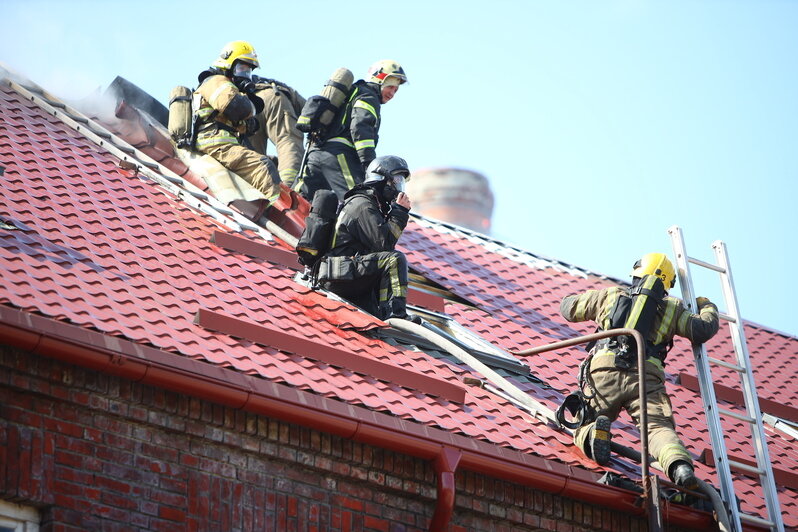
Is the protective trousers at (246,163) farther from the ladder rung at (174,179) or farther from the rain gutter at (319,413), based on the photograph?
the rain gutter at (319,413)

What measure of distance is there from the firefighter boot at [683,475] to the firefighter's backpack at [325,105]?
5.35 metres

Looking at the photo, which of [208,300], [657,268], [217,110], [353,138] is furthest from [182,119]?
[657,268]

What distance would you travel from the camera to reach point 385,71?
1359 centimetres

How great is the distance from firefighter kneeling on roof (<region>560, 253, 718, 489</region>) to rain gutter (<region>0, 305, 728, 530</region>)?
0.37m

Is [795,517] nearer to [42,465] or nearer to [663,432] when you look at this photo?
[663,432]

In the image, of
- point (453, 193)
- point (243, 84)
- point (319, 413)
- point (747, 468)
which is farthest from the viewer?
point (453, 193)

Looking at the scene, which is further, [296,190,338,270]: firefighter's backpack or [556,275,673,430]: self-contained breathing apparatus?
[296,190,338,270]: firefighter's backpack

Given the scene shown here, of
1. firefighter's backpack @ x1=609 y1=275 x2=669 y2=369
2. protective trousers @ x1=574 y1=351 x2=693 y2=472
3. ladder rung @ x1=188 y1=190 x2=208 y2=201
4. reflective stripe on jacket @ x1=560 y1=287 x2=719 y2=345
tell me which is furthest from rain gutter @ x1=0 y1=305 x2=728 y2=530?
ladder rung @ x1=188 y1=190 x2=208 y2=201

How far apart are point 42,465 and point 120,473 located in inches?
17.7

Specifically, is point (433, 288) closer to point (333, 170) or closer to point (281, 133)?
point (333, 170)

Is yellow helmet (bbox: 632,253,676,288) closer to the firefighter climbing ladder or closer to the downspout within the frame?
the firefighter climbing ladder

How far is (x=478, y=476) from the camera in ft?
30.2

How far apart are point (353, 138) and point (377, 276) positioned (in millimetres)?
2664

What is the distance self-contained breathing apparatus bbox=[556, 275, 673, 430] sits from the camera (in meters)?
10.1
